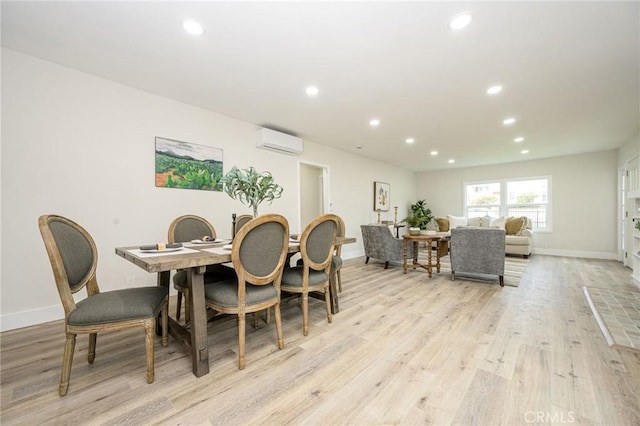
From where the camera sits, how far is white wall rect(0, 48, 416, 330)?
2.28 meters

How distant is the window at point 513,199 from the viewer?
21.7ft

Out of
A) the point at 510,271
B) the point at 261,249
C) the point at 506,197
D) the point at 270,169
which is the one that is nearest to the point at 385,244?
the point at 510,271

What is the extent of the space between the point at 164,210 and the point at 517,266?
20.1 feet

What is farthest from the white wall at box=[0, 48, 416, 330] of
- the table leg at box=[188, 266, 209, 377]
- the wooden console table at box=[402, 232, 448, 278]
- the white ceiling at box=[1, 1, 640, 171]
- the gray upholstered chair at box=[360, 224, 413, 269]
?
the wooden console table at box=[402, 232, 448, 278]

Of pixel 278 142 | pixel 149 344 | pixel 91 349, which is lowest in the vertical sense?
pixel 91 349

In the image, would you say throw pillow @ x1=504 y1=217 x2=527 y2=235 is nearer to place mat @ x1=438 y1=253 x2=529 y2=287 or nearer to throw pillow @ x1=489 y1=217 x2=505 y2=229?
throw pillow @ x1=489 y1=217 x2=505 y2=229

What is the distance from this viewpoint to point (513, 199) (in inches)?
278

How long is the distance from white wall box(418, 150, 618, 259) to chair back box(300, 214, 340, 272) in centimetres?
700

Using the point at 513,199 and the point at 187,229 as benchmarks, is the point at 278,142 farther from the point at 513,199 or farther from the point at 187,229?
the point at 513,199

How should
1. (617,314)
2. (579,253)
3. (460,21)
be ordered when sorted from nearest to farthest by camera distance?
(460,21) < (617,314) < (579,253)

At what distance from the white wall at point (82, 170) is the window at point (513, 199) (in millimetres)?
7157

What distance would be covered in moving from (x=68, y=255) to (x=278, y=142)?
10.3ft

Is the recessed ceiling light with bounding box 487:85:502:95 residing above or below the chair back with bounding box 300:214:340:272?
above

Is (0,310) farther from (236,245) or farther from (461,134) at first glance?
(461,134)
